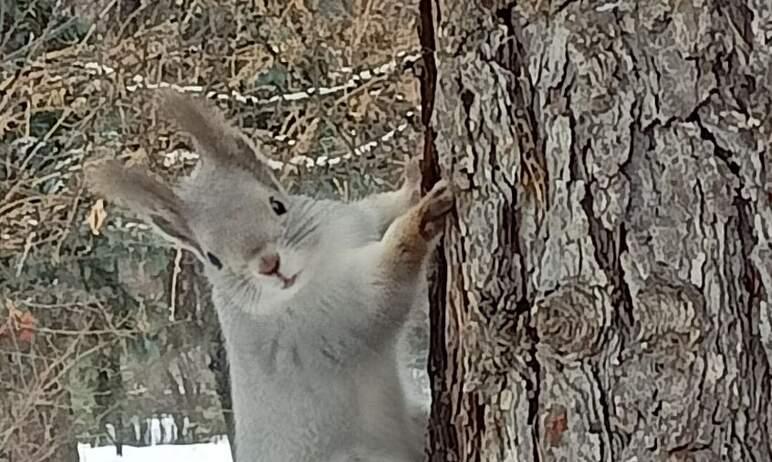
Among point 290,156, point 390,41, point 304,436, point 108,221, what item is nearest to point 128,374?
point 108,221

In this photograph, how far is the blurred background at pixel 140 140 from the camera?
1752mm

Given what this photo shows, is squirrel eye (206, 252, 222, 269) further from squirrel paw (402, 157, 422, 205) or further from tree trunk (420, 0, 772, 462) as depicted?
tree trunk (420, 0, 772, 462)

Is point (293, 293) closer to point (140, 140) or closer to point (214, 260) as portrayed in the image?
point (214, 260)

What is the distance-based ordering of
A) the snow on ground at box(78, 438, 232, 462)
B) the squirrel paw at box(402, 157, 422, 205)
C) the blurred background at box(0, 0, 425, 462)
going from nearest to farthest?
1. the squirrel paw at box(402, 157, 422, 205)
2. the blurred background at box(0, 0, 425, 462)
3. the snow on ground at box(78, 438, 232, 462)

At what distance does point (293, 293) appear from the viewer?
1107mm

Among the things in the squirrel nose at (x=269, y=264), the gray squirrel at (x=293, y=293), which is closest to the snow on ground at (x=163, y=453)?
the gray squirrel at (x=293, y=293)

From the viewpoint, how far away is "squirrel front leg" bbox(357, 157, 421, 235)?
1.09m

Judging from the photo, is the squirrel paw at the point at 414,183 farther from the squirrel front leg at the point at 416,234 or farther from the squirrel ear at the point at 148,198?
the squirrel ear at the point at 148,198

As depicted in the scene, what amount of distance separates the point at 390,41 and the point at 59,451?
89 cm

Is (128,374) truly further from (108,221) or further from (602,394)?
(602,394)

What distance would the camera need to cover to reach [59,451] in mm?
2012

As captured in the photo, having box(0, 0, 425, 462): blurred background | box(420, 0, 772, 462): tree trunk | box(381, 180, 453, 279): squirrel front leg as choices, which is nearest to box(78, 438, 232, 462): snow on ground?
box(0, 0, 425, 462): blurred background

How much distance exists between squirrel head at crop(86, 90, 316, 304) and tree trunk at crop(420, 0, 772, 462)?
32 cm

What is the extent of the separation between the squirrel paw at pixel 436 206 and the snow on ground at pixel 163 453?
1.13 m
